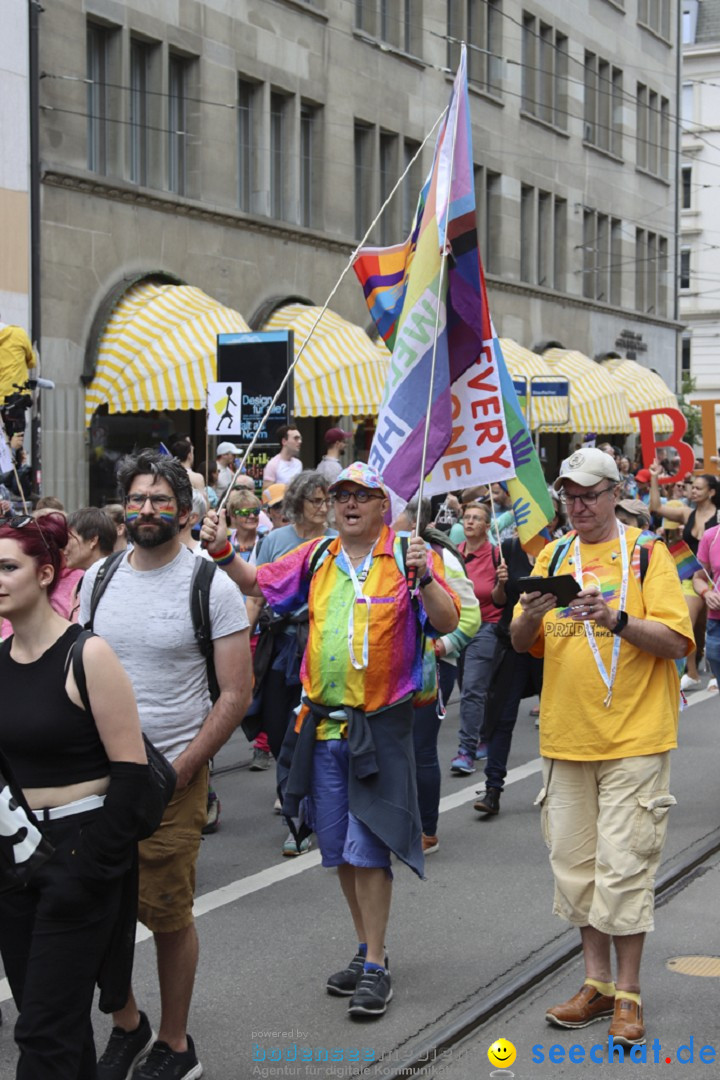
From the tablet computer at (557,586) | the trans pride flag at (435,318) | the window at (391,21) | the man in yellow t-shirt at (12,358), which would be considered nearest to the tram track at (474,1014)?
the tablet computer at (557,586)

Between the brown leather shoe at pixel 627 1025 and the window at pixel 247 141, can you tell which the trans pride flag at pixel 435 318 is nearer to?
the brown leather shoe at pixel 627 1025

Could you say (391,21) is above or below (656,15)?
below

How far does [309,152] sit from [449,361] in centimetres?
1917

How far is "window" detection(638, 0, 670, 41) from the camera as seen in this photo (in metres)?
40.9

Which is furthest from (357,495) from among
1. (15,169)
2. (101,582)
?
(15,169)

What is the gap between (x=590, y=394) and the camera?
32688mm

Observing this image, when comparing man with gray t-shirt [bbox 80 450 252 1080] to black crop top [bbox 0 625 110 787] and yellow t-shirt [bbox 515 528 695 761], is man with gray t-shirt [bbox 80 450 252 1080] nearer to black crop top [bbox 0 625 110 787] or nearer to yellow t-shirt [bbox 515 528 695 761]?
black crop top [bbox 0 625 110 787]

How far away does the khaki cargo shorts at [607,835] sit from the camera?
5.12 meters

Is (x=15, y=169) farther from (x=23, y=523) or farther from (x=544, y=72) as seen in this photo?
(x=544, y=72)

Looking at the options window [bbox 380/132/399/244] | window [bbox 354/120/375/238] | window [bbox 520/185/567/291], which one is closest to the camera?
window [bbox 354/120/375/238]

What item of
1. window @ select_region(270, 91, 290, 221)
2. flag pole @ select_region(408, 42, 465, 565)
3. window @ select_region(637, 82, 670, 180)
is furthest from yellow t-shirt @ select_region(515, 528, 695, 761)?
window @ select_region(637, 82, 670, 180)

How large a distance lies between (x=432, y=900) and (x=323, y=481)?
8.10 feet

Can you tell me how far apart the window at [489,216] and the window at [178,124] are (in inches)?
421

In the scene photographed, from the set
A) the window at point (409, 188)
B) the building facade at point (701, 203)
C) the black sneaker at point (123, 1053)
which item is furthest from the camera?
the building facade at point (701, 203)
